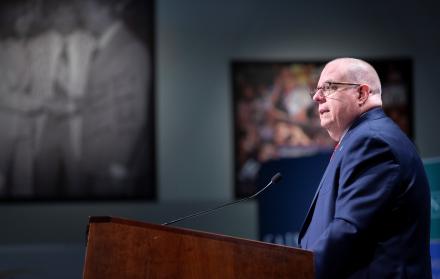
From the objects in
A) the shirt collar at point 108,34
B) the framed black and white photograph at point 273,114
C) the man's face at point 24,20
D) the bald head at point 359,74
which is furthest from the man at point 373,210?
the man's face at point 24,20

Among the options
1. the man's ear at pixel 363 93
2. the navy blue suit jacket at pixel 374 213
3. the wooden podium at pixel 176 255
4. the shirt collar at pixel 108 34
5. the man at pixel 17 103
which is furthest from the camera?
the shirt collar at pixel 108 34

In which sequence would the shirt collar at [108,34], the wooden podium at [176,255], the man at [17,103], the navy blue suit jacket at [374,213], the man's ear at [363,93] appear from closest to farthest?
the wooden podium at [176,255]
the navy blue suit jacket at [374,213]
the man's ear at [363,93]
the man at [17,103]
the shirt collar at [108,34]

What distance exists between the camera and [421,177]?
2062 millimetres

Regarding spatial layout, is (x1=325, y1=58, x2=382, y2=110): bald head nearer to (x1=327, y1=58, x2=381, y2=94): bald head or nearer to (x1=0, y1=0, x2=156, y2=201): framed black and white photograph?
(x1=327, y1=58, x2=381, y2=94): bald head

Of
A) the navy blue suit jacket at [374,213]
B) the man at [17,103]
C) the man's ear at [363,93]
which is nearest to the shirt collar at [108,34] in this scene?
the man at [17,103]

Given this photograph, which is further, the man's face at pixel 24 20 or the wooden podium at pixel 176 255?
the man's face at pixel 24 20

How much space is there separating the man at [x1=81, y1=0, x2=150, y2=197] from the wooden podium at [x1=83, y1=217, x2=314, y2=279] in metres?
3.61

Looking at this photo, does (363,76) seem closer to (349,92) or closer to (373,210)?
(349,92)

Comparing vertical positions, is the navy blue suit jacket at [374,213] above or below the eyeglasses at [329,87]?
below

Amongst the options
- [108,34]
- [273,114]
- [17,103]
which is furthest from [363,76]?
[17,103]

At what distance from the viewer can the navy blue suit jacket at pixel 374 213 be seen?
6.26 ft

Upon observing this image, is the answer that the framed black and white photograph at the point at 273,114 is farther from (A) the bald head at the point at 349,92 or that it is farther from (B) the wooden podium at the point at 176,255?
(B) the wooden podium at the point at 176,255

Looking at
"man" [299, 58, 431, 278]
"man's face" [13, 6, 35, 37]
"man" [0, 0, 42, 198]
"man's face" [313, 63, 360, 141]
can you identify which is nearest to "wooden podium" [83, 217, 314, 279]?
"man" [299, 58, 431, 278]

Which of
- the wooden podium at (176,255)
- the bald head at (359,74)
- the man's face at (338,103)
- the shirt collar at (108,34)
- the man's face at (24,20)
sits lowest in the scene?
the wooden podium at (176,255)
